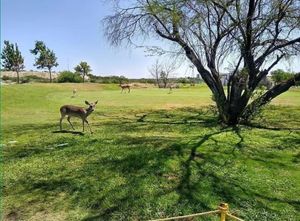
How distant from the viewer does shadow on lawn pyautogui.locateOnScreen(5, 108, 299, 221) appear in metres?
6.09

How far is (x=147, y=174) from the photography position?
24.6 feet

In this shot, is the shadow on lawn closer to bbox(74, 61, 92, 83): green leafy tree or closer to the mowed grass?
the mowed grass

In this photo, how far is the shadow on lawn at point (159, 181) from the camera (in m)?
6.09

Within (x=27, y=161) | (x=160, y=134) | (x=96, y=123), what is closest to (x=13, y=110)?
(x=96, y=123)

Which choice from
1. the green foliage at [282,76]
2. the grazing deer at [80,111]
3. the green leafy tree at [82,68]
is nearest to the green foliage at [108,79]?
the green leafy tree at [82,68]

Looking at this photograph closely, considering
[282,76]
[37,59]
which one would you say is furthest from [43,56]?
[282,76]

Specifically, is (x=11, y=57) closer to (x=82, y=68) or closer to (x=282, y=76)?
(x=82, y=68)

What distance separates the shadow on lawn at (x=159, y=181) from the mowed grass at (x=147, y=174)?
2 centimetres

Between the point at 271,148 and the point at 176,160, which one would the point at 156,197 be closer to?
the point at 176,160

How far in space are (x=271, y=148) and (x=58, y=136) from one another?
627cm

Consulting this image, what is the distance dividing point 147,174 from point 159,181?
0.43 meters

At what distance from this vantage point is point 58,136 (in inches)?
454

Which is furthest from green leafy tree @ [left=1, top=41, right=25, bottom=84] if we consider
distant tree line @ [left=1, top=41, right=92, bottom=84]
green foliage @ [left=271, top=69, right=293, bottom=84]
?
green foliage @ [left=271, top=69, right=293, bottom=84]

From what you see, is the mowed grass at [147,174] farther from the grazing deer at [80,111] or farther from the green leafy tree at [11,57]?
the green leafy tree at [11,57]
